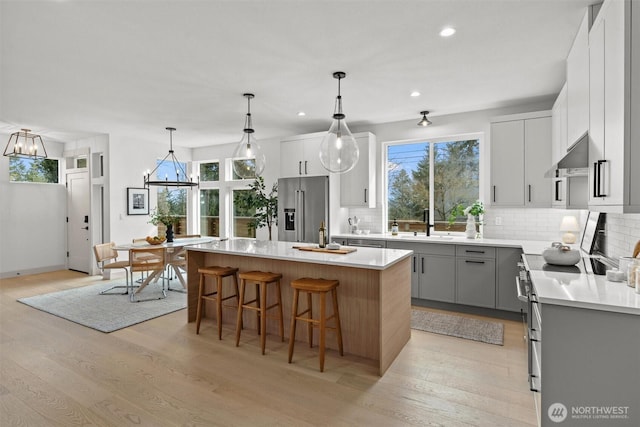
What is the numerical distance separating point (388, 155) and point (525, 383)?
369cm

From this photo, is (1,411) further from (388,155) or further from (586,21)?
(388,155)

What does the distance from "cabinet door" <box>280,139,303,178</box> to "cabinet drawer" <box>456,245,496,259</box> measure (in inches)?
105

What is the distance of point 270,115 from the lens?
16.5ft

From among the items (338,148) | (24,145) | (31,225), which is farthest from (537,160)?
(31,225)

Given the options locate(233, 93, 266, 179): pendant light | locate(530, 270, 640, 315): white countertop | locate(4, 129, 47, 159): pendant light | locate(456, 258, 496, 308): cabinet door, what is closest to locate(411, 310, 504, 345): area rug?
locate(456, 258, 496, 308): cabinet door

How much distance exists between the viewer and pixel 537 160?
409 centimetres

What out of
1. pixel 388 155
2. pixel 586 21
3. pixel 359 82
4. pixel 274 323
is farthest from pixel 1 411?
pixel 388 155

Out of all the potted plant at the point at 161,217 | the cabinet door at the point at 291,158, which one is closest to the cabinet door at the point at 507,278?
the cabinet door at the point at 291,158

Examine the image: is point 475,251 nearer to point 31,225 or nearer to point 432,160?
point 432,160

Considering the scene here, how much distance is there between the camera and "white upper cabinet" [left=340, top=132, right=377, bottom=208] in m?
5.27

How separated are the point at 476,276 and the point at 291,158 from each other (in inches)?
128

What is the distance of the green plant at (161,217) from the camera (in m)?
7.03

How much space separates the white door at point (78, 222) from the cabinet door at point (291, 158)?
13.5 feet

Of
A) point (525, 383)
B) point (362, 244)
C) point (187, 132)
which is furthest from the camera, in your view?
point (187, 132)
